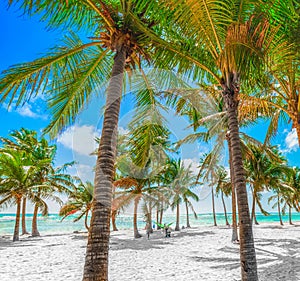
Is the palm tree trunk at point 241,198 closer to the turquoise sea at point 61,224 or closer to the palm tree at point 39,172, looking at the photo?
the palm tree at point 39,172

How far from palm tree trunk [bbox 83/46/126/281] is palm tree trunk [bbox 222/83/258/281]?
2062 mm

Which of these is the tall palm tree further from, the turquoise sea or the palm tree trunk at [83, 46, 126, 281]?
the turquoise sea

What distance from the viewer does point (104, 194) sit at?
357cm

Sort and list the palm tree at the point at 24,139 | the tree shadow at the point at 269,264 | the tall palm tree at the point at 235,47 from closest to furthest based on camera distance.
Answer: the tall palm tree at the point at 235,47 → the tree shadow at the point at 269,264 → the palm tree at the point at 24,139

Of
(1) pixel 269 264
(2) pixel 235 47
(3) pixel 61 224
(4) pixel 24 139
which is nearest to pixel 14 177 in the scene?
(4) pixel 24 139

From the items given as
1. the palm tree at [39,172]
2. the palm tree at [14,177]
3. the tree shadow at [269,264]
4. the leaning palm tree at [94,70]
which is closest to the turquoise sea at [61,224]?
the palm tree at [39,172]

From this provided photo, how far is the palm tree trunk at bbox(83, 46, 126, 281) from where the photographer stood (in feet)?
10.5

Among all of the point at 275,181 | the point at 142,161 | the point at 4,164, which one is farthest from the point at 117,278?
the point at 275,181

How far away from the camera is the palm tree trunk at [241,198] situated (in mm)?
3814

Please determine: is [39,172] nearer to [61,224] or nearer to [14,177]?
[14,177]

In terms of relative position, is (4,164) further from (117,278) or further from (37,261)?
(117,278)

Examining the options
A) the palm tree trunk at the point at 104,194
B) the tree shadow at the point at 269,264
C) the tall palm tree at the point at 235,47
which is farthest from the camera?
the tree shadow at the point at 269,264

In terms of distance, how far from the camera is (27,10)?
4277 millimetres

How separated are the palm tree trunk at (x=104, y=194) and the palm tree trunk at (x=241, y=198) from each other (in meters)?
2.06
